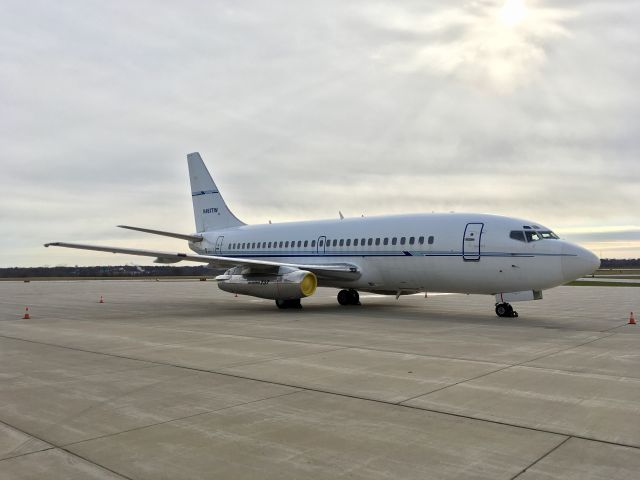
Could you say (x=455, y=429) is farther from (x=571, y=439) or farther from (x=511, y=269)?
(x=511, y=269)

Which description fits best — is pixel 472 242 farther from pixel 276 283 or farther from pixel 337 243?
pixel 276 283

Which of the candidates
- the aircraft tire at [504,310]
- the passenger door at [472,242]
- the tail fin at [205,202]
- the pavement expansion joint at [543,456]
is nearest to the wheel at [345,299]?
the passenger door at [472,242]

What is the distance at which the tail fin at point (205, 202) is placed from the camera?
27.7 metres

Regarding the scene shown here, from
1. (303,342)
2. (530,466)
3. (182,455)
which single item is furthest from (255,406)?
(303,342)

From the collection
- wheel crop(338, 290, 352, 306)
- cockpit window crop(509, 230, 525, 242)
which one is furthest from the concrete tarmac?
wheel crop(338, 290, 352, 306)

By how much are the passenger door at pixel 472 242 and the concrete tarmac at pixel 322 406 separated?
4.01 m

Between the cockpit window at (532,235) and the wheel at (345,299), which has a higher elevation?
the cockpit window at (532,235)

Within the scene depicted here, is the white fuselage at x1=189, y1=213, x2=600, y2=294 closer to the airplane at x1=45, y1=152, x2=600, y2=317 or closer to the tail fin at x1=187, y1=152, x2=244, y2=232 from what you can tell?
the airplane at x1=45, y1=152, x2=600, y2=317

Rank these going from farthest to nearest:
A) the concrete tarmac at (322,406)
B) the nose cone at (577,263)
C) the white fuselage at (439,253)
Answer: the white fuselage at (439,253) → the nose cone at (577,263) → the concrete tarmac at (322,406)

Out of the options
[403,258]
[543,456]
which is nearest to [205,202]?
[403,258]

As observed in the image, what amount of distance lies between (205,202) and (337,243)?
417 inches

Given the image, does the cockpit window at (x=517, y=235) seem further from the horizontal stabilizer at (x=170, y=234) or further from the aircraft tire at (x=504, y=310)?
the horizontal stabilizer at (x=170, y=234)

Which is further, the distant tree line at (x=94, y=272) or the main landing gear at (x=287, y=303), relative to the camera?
the distant tree line at (x=94, y=272)

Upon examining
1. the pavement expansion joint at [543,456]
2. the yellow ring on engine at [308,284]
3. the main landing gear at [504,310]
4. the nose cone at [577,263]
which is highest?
the nose cone at [577,263]
